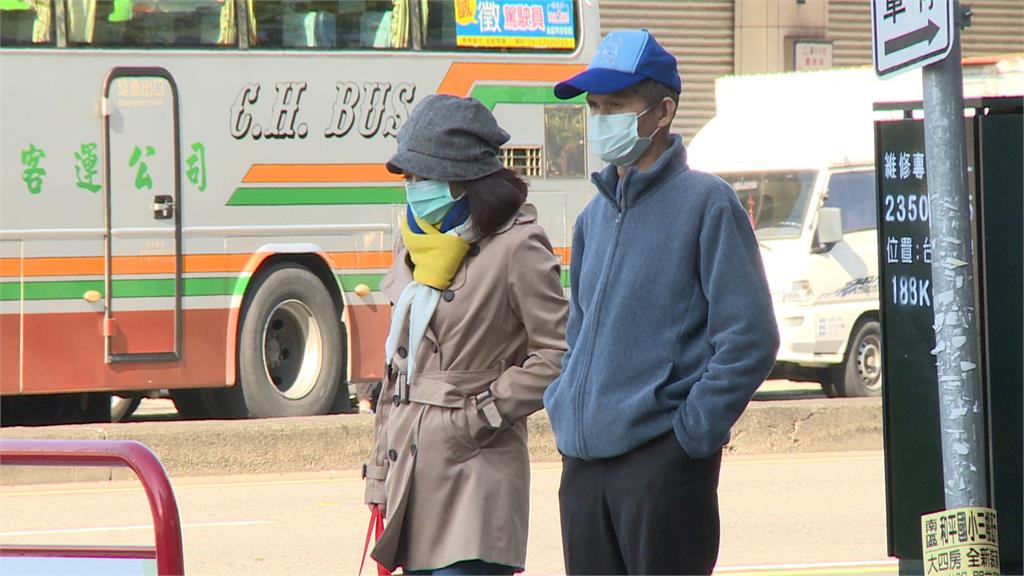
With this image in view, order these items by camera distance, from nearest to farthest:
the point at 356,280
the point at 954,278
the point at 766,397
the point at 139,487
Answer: the point at 954,278
the point at 139,487
the point at 356,280
the point at 766,397

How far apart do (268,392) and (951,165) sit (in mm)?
8895

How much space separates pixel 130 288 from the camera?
1209 centimetres

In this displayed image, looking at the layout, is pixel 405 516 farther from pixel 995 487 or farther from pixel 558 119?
pixel 558 119

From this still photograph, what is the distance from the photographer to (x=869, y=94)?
15656 millimetres

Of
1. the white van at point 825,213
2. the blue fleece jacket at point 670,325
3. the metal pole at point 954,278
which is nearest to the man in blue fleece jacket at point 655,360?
the blue fleece jacket at point 670,325

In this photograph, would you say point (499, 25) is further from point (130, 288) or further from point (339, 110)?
point (130, 288)

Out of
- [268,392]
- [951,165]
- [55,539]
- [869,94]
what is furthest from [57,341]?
[951,165]

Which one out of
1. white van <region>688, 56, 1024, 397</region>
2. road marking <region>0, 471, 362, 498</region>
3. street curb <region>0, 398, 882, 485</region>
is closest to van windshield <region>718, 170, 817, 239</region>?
white van <region>688, 56, 1024, 397</region>

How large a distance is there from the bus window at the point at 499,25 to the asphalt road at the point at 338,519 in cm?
371

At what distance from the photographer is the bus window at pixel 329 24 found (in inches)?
500

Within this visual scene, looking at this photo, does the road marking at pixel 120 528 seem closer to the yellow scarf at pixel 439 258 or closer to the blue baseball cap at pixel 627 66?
the yellow scarf at pixel 439 258

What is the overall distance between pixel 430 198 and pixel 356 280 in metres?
8.75

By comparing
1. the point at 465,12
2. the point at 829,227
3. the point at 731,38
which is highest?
the point at 731,38

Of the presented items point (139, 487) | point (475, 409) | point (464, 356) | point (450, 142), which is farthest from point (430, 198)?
point (139, 487)
